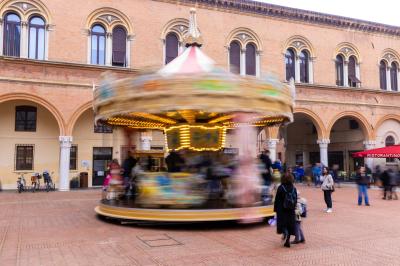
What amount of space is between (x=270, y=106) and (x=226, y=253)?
447 centimetres

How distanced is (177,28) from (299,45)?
28.0 ft

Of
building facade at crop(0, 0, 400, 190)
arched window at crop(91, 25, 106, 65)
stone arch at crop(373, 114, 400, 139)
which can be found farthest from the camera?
stone arch at crop(373, 114, 400, 139)

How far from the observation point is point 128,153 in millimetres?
13570

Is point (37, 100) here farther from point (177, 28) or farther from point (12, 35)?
→ point (177, 28)

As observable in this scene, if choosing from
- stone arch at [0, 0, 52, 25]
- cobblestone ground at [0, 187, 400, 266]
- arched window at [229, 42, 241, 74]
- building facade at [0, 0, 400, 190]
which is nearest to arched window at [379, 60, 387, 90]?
building facade at [0, 0, 400, 190]

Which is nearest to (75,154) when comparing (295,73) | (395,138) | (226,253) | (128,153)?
(128,153)

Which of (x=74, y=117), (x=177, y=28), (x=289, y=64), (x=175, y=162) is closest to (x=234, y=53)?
(x=177, y=28)

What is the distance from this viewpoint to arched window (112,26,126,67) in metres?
22.1

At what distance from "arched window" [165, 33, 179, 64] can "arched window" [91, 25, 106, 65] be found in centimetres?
359

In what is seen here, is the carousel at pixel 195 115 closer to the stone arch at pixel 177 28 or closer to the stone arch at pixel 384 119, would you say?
the stone arch at pixel 177 28

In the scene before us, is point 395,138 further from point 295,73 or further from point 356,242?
point 356,242

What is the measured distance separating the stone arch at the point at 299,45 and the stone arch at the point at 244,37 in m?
2.11

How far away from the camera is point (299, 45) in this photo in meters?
26.6

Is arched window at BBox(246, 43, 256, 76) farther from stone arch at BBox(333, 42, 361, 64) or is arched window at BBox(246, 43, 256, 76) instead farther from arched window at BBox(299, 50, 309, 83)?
stone arch at BBox(333, 42, 361, 64)
